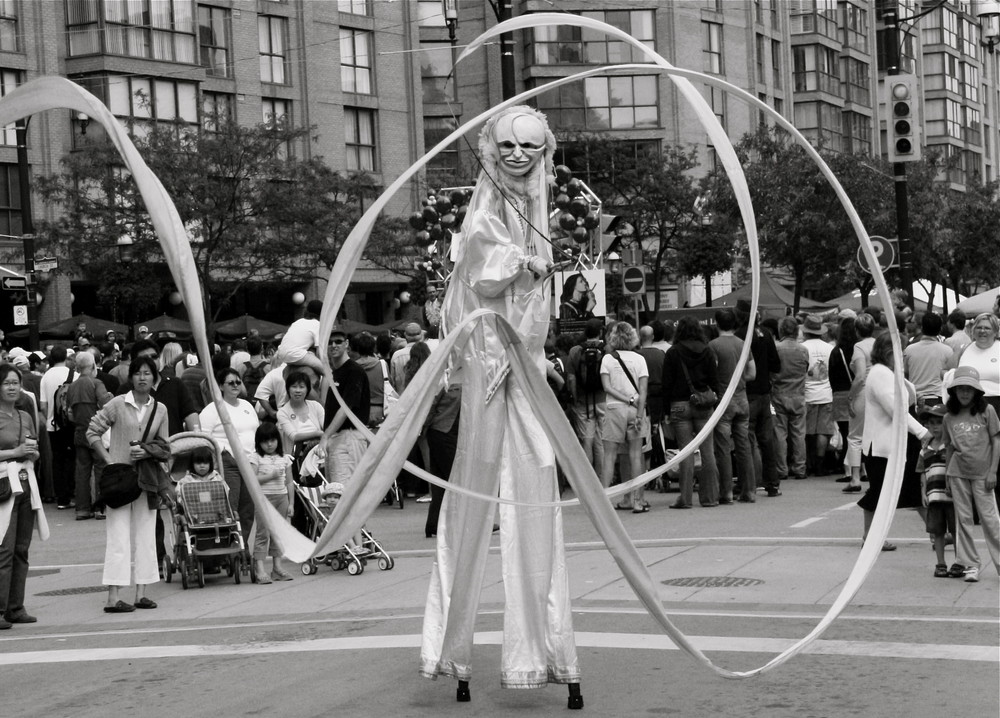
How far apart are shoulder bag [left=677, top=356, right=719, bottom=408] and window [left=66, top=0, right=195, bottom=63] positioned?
28.0m

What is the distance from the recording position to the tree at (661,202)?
42906 mm

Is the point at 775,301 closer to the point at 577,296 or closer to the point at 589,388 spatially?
the point at 577,296

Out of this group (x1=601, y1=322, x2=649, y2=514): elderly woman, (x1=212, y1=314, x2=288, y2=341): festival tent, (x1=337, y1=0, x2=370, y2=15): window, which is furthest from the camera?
(x1=337, y1=0, x2=370, y2=15): window

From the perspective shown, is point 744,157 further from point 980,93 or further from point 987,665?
point 980,93

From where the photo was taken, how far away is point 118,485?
10.1 metres

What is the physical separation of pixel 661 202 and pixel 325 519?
3250 cm

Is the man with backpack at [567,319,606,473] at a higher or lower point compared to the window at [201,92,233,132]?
lower

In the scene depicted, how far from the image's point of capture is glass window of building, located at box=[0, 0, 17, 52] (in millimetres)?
38312

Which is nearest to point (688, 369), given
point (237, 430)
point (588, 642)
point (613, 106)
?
point (237, 430)

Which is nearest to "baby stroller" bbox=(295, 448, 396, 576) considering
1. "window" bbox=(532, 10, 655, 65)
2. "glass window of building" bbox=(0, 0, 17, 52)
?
"glass window of building" bbox=(0, 0, 17, 52)

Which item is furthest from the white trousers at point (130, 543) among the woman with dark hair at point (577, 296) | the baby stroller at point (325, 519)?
the woman with dark hair at point (577, 296)

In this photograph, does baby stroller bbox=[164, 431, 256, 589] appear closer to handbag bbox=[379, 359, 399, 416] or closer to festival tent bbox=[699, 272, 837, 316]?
handbag bbox=[379, 359, 399, 416]

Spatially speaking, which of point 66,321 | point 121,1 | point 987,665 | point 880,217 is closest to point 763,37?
point 880,217

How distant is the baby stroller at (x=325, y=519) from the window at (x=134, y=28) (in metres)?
29.5
